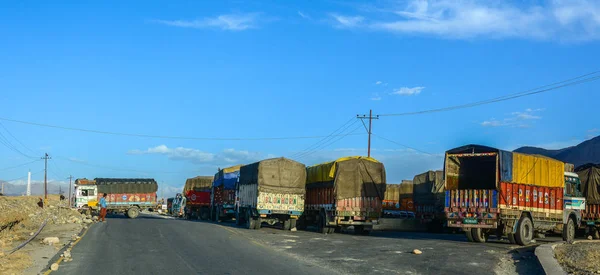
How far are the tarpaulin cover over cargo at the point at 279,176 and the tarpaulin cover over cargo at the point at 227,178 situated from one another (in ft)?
25.4

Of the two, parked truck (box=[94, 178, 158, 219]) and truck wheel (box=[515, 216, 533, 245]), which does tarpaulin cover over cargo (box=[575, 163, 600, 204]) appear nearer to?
truck wheel (box=[515, 216, 533, 245])

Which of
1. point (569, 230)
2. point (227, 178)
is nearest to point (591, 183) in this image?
point (569, 230)

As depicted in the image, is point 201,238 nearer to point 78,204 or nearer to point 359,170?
point 359,170

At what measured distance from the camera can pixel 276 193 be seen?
28.6 meters

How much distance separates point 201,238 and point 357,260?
806 centimetres

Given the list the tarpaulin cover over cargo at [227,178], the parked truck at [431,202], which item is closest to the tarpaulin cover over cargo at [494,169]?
the parked truck at [431,202]

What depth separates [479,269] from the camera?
44.0 ft

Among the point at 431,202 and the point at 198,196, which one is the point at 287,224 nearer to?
the point at 431,202

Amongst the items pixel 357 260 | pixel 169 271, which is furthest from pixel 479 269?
pixel 169 271

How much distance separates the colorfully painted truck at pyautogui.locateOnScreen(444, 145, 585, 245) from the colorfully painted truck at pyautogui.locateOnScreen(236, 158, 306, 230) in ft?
30.0

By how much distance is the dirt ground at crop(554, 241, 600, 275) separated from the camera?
480 inches

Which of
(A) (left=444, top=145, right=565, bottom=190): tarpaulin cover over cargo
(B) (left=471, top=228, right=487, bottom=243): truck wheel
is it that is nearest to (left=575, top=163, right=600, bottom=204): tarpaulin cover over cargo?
(A) (left=444, top=145, right=565, bottom=190): tarpaulin cover over cargo

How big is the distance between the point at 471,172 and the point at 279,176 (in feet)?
32.7

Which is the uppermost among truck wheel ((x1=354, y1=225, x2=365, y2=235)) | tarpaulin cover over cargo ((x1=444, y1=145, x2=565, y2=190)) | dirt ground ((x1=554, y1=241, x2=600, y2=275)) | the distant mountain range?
the distant mountain range
